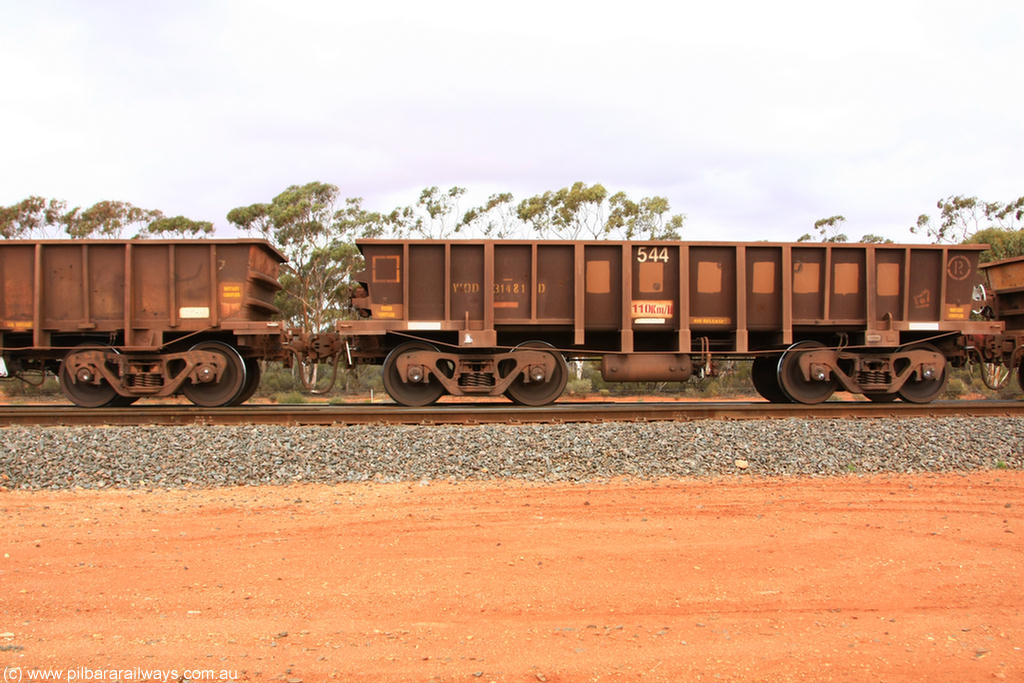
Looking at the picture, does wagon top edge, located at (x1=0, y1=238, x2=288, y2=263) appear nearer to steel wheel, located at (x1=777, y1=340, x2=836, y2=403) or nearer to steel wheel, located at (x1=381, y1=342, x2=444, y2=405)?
steel wheel, located at (x1=381, y1=342, x2=444, y2=405)

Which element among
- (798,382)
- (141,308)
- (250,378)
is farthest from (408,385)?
(798,382)

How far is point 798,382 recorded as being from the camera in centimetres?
1131

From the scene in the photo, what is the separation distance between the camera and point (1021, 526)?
5.11 m

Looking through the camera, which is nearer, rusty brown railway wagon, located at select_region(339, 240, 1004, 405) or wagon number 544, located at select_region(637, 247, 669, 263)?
rusty brown railway wagon, located at select_region(339, 240, 1004, 405)

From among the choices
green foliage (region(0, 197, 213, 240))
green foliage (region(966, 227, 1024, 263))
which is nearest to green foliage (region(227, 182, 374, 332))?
green foliage (region(0, 197, 213, 240))

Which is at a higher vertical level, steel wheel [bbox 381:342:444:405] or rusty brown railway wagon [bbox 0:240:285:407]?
rusty brown railway wagon [bbox 0:240:285:407]

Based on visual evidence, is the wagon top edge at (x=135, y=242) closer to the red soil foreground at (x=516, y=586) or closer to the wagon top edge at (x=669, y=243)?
the wagon top edge at (x=669, y=243)

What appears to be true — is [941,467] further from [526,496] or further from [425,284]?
[425,284]

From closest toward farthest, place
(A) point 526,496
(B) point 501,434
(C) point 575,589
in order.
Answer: (C) point 575,589, (A) point 526,496, (B) point 501,434

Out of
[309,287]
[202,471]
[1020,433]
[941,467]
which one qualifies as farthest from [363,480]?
[309,287]

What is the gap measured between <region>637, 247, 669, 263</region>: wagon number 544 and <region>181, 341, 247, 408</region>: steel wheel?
270 inches

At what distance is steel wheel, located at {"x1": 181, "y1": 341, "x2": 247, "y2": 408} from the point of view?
10.8 meters

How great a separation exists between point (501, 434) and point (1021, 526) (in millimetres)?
4988

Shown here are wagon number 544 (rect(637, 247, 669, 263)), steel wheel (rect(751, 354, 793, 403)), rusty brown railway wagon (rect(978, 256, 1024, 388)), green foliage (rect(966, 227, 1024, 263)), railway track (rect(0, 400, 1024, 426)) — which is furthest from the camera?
green foliage (rect(966, 227, 1024, 263))
